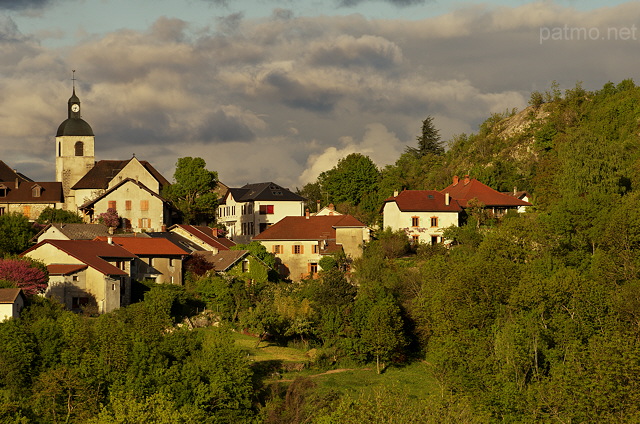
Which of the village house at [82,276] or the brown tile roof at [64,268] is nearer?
the brown tile roof at [64,268]

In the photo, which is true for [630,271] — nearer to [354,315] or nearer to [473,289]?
[473,289]

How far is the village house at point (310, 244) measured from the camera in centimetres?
7200

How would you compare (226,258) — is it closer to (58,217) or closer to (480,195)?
(58,217)

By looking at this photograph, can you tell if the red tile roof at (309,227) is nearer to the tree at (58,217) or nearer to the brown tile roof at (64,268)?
the tree at (58,217)

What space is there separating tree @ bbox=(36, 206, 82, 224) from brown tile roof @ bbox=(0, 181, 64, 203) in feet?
19.8

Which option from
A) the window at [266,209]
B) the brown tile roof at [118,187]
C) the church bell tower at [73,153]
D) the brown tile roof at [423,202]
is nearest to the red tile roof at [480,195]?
the brown tile roof at [423,202]

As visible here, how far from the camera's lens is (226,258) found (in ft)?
227

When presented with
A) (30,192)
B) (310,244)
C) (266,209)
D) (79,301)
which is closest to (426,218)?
(310,244)

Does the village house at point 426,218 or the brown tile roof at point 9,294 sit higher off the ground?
the village house at point 426,218

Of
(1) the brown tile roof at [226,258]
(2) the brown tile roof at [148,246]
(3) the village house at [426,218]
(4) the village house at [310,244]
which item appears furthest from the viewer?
(3) the village house at [426,218]

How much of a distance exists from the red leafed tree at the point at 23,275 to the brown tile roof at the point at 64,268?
4.77ft

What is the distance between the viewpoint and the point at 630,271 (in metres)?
56.5

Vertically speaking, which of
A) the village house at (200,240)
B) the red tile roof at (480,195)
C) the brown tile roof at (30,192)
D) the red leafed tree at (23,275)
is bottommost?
the red leafed tree at (23,275)

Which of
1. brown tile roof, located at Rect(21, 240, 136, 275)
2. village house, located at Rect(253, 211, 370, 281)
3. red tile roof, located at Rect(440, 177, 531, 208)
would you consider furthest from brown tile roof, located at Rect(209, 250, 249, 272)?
red tile roof, located at Rect(440, 177, 531, 208)
